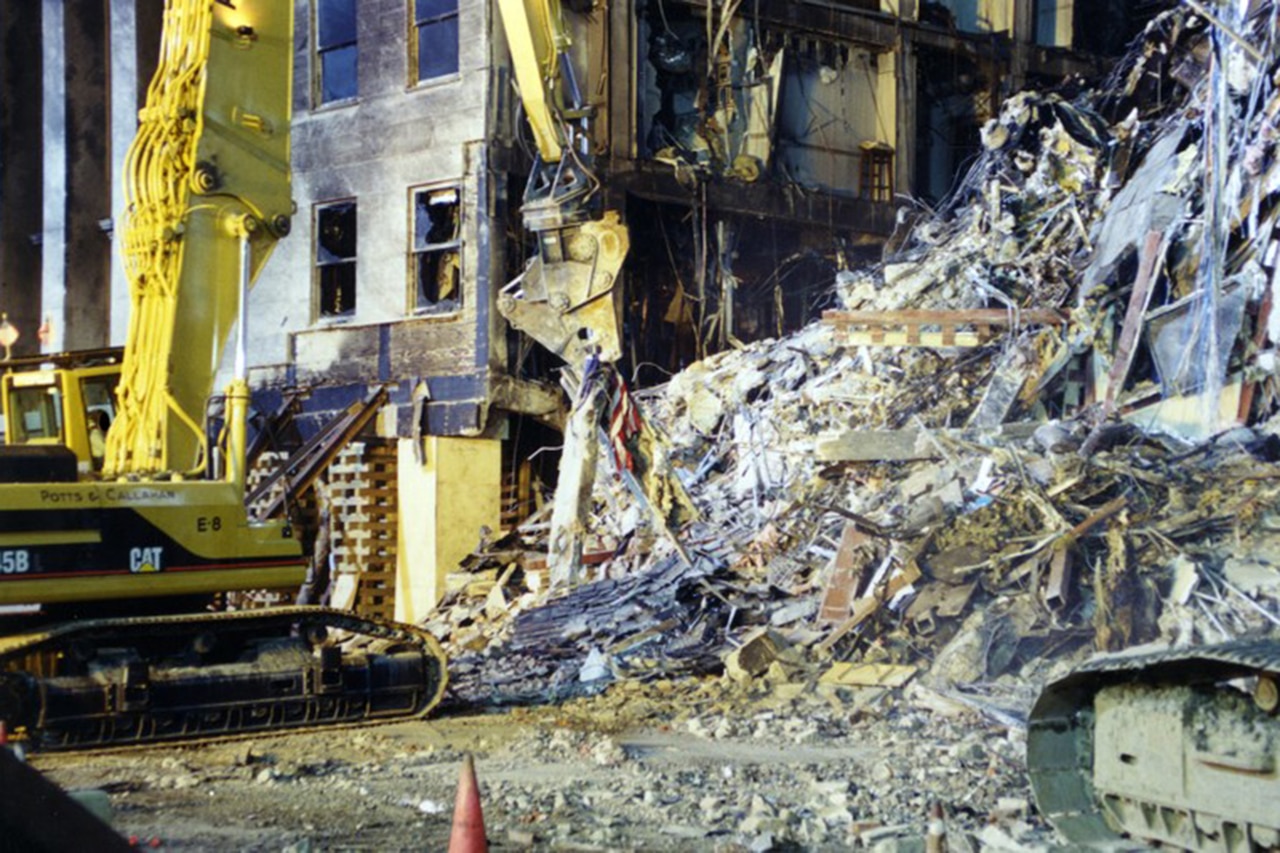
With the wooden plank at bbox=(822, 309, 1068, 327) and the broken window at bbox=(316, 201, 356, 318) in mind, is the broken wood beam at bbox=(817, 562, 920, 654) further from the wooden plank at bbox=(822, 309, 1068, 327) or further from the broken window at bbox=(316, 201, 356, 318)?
the broken window at bbox=(316, 201, 356, 318)

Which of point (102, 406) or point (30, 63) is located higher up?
point (30, 63)

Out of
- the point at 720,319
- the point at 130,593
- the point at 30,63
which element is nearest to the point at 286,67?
the point at 130,593

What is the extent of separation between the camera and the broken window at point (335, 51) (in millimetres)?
21062

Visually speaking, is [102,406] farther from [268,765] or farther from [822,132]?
[822,132]

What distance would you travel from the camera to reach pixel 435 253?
20.2 m

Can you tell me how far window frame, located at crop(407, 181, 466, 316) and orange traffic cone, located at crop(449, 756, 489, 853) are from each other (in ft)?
46.6

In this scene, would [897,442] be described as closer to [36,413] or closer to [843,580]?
[843,580]

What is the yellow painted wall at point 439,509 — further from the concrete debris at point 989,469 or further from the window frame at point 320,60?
the window frame at point 320,60

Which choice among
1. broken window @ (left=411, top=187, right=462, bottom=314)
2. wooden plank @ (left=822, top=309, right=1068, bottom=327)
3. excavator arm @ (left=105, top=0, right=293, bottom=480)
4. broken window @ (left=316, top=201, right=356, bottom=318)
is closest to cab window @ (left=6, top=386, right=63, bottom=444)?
excavator arm @ (left=105, top=0, right=293, bottom=480)

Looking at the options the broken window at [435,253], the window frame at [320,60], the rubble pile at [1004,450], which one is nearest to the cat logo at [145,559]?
the rubble pile at [1004,450]

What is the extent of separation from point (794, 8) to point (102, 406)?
574 inches

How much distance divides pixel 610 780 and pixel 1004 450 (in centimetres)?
541

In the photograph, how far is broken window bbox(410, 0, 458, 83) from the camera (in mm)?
19922

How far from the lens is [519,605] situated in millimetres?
16922
